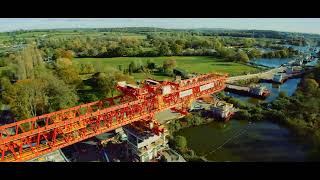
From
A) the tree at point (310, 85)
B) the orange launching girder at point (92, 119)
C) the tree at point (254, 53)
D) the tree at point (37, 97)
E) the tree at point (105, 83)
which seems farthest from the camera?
the tree at point (105, 83)

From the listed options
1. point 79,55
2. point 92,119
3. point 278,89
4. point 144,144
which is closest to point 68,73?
point 79,55

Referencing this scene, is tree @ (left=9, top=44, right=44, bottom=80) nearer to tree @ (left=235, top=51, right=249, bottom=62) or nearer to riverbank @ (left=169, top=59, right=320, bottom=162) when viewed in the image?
riverbank @ (left=169, top=59, right=320, bottom=162)

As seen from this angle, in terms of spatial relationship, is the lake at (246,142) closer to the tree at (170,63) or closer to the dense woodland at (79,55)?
the tree at (170,63)

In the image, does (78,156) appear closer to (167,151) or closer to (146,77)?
(167,151)

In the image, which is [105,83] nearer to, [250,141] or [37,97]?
[37,97]

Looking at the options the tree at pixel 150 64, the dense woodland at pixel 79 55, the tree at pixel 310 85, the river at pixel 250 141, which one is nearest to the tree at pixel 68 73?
the dense woodland at pixel 79 55
